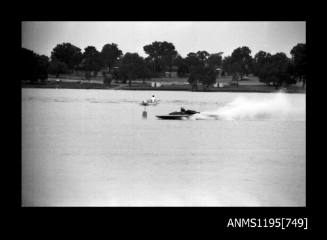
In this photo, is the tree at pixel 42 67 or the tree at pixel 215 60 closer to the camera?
the tree at pixel 42 67

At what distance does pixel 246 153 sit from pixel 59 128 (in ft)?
39.5

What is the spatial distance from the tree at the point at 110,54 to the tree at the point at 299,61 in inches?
1385

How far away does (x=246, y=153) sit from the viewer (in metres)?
21.8

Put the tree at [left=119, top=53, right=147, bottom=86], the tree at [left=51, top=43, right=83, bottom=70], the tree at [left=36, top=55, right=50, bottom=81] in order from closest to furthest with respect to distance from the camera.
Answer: the tree at [left=36, top=55, right=50, bottom=81] → the tree at [left=51, top=43, right=83, bottom=70] → the tree at [left=119, top=53, right=147, bottom=86]

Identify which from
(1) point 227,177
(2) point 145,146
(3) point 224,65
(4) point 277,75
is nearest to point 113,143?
(2) point 145,146

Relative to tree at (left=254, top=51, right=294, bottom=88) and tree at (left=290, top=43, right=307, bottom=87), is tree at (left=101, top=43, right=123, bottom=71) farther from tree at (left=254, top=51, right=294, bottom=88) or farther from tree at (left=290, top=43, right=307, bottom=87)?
tree at (left=290, top=43, right=307, bottom=87)

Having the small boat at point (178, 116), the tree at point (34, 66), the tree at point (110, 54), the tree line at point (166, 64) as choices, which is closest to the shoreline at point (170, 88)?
the tree line at point (166, 64)

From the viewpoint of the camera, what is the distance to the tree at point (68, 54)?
104 metres

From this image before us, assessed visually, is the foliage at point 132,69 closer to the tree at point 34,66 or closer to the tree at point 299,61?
the tree at point 34,66

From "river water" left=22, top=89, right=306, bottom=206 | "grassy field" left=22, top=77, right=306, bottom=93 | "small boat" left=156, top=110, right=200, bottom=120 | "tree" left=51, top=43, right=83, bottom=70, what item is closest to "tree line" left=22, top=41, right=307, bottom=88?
"tree" left=51, top=43, right=83, bottom=70

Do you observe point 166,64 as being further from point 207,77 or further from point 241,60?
point 241,60

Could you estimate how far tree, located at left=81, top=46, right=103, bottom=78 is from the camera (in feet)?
349

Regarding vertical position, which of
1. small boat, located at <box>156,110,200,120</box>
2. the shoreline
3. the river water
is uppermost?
the shoreline
